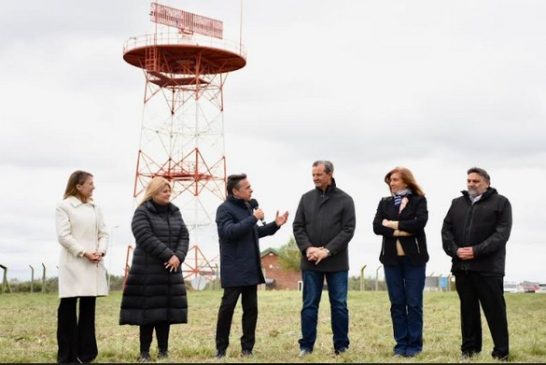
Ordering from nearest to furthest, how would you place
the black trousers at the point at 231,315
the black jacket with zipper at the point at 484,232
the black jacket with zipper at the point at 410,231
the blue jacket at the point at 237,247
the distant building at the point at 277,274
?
the black jacket with zipper at the point at 484,232
the black jacket with zipper at the point at 410,231
the blue jacket at the point at 237,247
the black trousers at the point at 231,315
the distant building at the point at 277,274

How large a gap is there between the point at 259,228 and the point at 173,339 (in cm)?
398

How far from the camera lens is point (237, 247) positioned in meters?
10.9

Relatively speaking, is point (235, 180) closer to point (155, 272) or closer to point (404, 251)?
point (155, 272)

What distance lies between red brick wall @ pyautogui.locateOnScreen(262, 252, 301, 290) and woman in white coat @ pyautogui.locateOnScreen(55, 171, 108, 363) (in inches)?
2294

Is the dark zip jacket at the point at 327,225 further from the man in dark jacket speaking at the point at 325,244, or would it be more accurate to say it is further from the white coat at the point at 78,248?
the white coat at the point at 78,248

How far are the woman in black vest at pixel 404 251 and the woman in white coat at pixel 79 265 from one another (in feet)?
10.0

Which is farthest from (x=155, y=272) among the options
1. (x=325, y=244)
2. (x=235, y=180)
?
(x=325, y=244)

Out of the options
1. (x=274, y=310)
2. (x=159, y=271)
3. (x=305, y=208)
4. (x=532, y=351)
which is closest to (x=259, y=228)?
(x=305, y=208)

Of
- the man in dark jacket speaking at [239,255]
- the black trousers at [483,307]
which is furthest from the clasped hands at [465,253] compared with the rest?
the man in dark jacket speaking at [239,255]

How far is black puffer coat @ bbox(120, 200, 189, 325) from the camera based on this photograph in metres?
10.6

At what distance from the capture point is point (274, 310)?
23547 millimetres

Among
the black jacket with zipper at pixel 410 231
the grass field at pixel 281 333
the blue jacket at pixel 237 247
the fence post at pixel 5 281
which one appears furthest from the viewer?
the fence post at pixel 5 281

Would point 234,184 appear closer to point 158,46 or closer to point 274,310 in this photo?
point 274,310

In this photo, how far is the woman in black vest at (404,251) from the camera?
35.1ft
